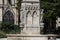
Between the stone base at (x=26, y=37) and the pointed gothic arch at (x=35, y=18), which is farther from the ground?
the pointed gothic arch at (x=35, y=18)

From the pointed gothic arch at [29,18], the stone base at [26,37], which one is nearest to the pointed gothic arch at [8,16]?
the pointed gothic arch at [29,18]

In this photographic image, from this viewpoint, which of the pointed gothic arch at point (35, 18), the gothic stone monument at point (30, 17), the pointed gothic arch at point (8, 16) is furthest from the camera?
the pointed gothic arch at point (8, 16)

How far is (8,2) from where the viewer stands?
148ft

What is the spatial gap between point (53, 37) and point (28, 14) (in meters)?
1.52

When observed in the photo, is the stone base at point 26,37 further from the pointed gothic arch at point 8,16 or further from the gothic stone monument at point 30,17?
the pointed gothic arch at point 8,16

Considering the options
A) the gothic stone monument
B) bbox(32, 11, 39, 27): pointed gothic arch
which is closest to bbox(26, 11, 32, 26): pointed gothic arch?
the gothic stone monument

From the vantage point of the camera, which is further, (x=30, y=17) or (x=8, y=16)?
(x=8, y=16)

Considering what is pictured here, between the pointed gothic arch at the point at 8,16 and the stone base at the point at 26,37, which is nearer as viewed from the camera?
the stone base at the point at 26,37

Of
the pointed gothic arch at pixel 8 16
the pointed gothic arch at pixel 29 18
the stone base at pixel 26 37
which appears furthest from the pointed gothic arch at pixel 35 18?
the pointed gothic arch at pixel 8 16

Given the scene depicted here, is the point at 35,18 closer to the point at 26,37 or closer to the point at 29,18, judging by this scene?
the point at 29,18

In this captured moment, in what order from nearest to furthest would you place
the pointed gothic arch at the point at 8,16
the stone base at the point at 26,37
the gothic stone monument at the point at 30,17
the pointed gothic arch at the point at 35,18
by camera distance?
the stone base at the point at 26,37 → the gothic stone monument at the point at 30,17 → the pointed gothic arch at the point at 35,18 → the pointed gothic arch at the point at 8,16

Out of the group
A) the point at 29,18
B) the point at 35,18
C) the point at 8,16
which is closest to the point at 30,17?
the point at 29,18

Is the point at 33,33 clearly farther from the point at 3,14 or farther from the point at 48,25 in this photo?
the point at 3,14

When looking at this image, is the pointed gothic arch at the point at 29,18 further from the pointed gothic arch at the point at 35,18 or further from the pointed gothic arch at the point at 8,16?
the pointed gothic arch at the point at 8,16
